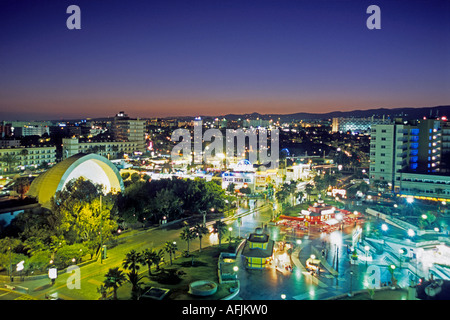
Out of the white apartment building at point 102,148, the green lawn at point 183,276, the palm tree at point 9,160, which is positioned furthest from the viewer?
the white apartment building at point 102,148

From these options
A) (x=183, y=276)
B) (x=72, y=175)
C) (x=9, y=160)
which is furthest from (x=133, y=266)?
(x=9, y=160)

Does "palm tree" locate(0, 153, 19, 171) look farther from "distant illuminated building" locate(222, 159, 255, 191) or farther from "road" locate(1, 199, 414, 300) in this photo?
"road" locate(1, 199, 414, 300)

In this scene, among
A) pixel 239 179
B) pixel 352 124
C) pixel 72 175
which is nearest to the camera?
pixel 72 175

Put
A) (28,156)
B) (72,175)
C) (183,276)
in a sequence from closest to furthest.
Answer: (183,276) < (72,175) < (28,156)

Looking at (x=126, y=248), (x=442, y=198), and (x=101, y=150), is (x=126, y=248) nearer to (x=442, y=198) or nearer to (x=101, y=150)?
(x=442, y=198)

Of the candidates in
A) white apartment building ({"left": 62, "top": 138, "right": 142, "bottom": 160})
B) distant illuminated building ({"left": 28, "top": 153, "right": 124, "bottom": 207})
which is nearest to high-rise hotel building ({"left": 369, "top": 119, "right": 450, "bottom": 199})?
distant illuminated building ({"left": 28, "top": 153, "right": 124, "bottom": 207})

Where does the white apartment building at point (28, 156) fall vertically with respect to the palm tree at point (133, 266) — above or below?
above

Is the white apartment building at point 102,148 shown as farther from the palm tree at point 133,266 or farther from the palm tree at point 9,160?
the palm tree at point 133,266

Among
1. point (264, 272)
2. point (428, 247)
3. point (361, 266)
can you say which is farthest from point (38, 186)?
point (428, 247)

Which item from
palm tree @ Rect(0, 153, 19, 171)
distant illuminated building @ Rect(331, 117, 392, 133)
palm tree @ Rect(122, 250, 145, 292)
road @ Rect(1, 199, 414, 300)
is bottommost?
road @ Rect(1, 199, 414, 300)

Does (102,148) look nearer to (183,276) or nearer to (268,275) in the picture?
(183,276)

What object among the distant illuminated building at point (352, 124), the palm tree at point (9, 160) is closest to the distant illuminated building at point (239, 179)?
the palm tree at point (9, 160)
